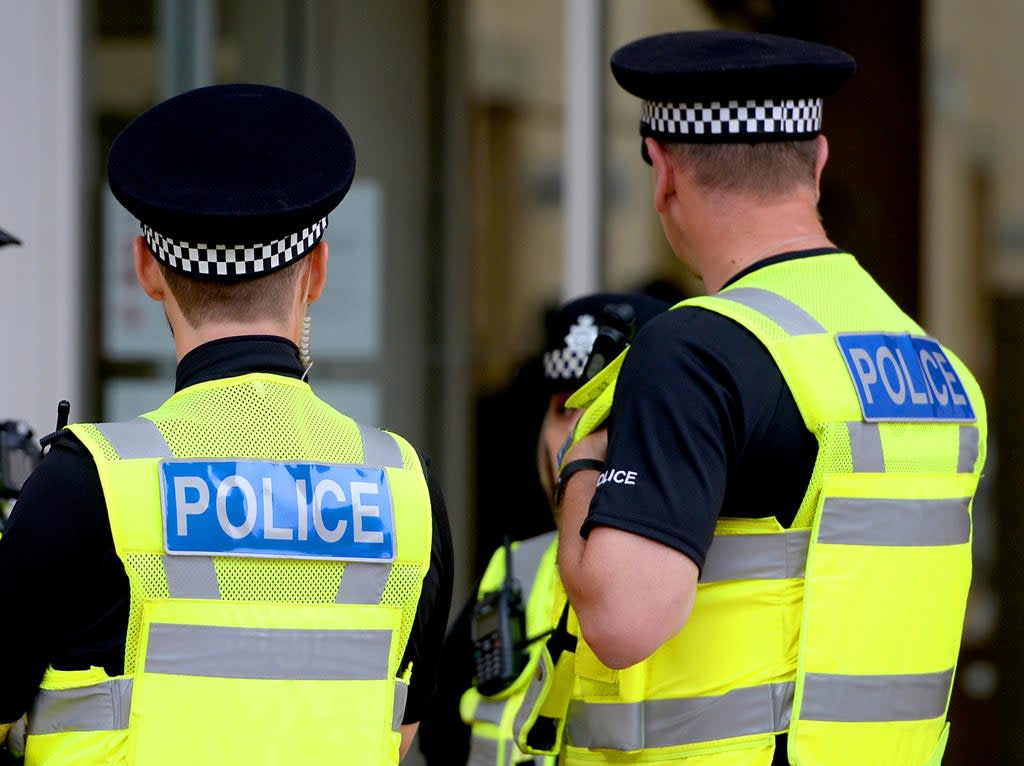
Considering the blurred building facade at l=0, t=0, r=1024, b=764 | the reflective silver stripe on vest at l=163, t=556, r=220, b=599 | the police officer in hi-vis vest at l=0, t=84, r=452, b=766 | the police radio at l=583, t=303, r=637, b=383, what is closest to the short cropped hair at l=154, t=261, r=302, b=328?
the police officer in hi-vis vest at l=0, t=84, r=452, b=766

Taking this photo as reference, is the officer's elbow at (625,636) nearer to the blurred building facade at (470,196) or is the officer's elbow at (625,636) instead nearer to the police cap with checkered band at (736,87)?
the police cap with checkered band at (736,87)

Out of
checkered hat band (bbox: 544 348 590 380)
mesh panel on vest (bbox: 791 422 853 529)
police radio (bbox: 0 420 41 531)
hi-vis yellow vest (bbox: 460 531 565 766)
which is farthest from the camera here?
checkered hat band (bbox: 544 348 590 380)

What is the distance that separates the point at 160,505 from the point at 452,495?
369 cm

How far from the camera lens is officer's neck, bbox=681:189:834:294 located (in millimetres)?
2289

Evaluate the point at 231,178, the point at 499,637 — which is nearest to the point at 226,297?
the point at 231,178

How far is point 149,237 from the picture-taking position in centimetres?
192

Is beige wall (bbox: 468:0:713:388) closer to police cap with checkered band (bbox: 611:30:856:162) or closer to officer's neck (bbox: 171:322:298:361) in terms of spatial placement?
police cap with checkered band (bbox: 611:30:856:162)

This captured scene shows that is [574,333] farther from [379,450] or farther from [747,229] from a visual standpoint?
[379,450]

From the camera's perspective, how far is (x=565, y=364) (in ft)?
9.46

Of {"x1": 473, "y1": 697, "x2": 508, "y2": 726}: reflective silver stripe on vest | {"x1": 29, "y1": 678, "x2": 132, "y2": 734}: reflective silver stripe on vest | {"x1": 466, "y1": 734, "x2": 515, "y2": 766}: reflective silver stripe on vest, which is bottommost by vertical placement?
{"x1": 466, "y1": 734, "x2": 515, "y2": 766}: reflective silver stripe on vest

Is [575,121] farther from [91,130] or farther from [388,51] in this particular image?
[91,130]

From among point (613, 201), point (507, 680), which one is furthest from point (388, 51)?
point (507, 680)

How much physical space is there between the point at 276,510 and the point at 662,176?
925 mm

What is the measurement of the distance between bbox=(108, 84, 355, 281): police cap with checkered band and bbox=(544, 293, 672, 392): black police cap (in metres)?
0.98
